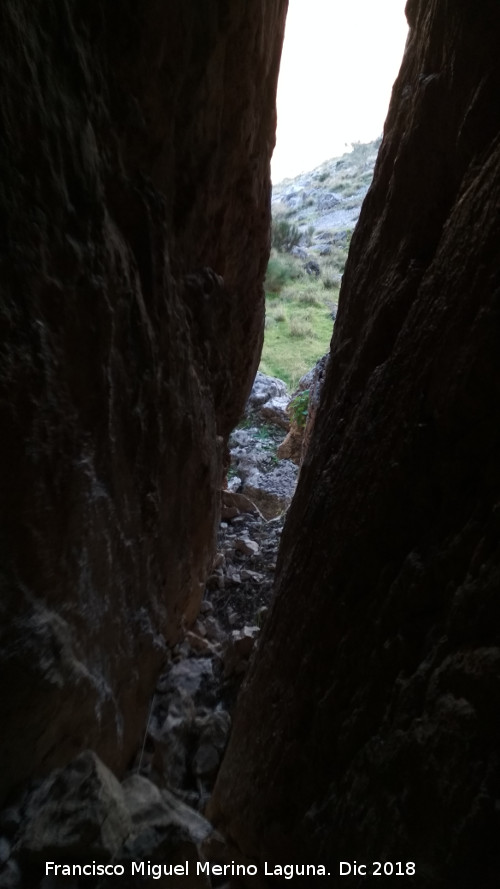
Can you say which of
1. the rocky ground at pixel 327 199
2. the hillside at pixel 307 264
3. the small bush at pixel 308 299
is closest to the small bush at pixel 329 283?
the hillside at pixel 307 264

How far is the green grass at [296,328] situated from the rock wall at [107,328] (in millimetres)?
8362

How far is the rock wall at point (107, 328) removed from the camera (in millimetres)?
1363

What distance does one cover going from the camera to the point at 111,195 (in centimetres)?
185

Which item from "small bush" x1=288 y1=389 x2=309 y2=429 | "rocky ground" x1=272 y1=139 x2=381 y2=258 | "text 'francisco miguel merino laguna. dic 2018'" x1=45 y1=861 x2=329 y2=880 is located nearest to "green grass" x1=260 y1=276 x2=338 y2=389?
"small bush" x1=288 y1=389 x2=309 y2=429

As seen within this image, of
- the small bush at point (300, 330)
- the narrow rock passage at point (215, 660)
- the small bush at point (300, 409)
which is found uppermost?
the small bush at point (300, 330)

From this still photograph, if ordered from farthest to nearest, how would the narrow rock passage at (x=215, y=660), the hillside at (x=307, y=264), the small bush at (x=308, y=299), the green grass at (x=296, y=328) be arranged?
the small bush at (x=308, y=299) → the hillside at (x=307, y=264) → the green grass at (x=296, y=328) → the narrow rock passage at (x=215, y=660)

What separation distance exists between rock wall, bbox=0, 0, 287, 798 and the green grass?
8.36 meters

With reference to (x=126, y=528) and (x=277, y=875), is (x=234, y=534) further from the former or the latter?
(x=277, y=875)

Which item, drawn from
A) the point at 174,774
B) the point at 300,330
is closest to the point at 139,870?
the point at 174,774

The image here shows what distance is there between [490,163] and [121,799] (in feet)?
7.05

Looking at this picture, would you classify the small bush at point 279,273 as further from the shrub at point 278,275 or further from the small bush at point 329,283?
the small bush at point 329,283

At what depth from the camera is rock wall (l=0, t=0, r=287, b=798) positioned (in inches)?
53.7

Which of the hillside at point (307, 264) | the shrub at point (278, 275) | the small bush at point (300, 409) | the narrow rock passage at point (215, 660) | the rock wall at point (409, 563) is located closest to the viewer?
the rock wall at point (409, 563)

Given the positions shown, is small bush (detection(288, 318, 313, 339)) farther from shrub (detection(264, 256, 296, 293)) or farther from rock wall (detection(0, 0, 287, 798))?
rock wall (detection(0, 0, 287, 798))
